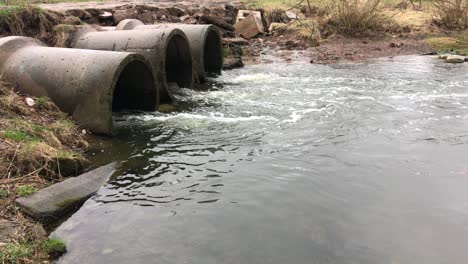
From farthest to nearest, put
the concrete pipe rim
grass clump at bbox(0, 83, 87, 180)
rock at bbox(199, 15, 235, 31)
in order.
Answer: rock at bbox(199, 15, 235, 31) → the concrete pipe rim → grass clump at bbox(0, 83, 87, 180)

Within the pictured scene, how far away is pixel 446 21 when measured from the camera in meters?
18.4

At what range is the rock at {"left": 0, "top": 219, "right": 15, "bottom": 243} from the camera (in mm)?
3914

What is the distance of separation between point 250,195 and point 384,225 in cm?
149

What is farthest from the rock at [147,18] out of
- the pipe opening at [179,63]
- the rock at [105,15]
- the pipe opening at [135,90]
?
the pipe opening at [135,90]

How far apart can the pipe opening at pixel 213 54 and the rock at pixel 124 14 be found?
7.63 feet

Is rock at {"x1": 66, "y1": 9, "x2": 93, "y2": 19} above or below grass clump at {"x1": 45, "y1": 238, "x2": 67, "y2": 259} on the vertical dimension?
above

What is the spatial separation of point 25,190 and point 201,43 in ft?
24.6

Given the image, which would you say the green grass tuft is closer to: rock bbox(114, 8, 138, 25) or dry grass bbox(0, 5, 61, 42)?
dry grass bbox(0, 5, 61, 42)

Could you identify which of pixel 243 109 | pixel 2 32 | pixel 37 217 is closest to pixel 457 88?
pixel 243 109

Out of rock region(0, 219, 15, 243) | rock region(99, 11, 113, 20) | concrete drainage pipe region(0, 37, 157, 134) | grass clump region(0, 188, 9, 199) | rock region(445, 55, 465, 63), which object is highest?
rock region(99, 11, 113, 20)

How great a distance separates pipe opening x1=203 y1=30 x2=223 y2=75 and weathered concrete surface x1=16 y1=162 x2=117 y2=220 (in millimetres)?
7984

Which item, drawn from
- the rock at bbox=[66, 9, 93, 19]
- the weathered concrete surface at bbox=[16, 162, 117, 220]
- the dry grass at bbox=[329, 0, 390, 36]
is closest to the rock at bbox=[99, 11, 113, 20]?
the rock at bbox=[66, 9, 93, 19]

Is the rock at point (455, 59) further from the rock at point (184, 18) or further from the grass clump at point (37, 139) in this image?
Result: the grass clump at point (37, 139)

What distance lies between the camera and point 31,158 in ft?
17.5
